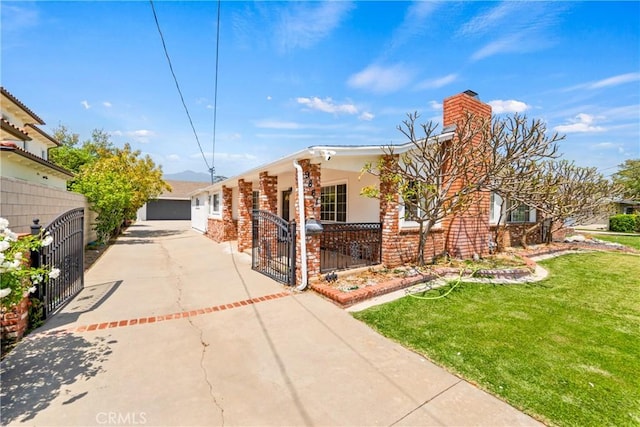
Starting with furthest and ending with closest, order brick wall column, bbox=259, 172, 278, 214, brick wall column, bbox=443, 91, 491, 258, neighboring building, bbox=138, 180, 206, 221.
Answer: neighboring building, bbox=138, 180, 206, 221, brick wall column, bbox=259, 172, 278, 214, brick wall column, bbox=443, 91, 491, 258

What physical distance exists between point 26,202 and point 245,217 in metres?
6.10

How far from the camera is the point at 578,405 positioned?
8.93ft

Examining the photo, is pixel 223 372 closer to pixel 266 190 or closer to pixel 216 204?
pixel 266 190

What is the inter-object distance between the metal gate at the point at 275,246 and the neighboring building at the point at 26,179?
496 cm

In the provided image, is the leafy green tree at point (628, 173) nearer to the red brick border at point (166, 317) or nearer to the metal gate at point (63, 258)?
the red brick border at point (166, 317)

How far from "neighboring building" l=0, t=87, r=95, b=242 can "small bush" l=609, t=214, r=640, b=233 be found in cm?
3649

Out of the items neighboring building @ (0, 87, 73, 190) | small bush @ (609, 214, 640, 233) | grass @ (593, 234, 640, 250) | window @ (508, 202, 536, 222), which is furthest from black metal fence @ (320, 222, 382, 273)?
small bush @ (609, 214, 640, 233)

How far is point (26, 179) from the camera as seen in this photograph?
1031 cm

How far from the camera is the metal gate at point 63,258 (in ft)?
14.6

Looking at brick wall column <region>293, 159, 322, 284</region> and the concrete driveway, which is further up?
brick wall column <region>293, 159, 322, 284</region>

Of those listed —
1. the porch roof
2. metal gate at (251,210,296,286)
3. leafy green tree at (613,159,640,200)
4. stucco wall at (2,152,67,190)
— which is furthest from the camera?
leafy green tree at (613,159,640,200)

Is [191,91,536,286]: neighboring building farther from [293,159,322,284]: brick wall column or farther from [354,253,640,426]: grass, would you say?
[354,253,640,426]: grass

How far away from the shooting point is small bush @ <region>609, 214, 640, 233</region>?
76.3 feet

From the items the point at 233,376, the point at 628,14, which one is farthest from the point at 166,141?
the point at 628,14
